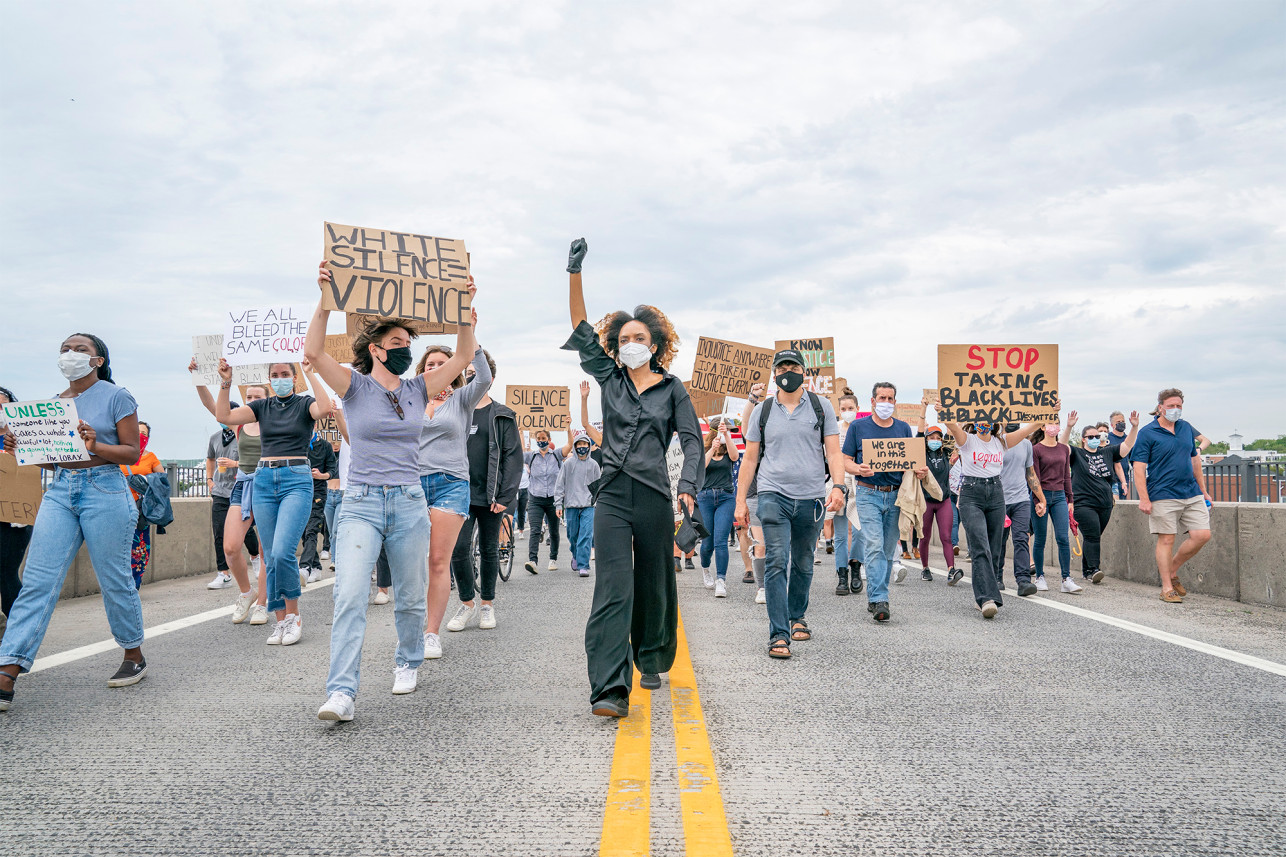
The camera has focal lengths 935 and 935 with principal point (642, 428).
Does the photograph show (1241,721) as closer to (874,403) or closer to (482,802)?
(482,802)

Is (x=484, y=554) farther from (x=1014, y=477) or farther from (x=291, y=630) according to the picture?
(x=1014, y=477)

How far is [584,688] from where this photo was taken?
17.1 ft

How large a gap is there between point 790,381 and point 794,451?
0.53 metres

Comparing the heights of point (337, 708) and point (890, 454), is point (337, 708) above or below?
below

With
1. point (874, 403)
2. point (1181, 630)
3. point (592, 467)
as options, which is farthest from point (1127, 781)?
point (592, 467)

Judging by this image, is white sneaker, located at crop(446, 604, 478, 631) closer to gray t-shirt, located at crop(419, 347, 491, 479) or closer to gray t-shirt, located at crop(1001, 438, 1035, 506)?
gray t-shirt, located at crop(419, 347, 491, 479)

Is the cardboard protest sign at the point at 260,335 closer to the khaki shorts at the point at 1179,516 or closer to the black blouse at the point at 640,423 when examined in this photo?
the black blouse at the point at 640,423

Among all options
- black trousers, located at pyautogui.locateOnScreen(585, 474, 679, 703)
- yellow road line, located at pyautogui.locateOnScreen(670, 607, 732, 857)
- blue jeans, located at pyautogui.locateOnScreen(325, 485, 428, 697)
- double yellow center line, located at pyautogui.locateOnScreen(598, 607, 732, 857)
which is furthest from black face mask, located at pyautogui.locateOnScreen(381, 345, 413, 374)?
yellow road line, located at pyautogui.locateOnScreen(670, 607, 732, 857)

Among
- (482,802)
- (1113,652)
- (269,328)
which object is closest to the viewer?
(482,802)

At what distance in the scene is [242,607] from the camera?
806 centimetres

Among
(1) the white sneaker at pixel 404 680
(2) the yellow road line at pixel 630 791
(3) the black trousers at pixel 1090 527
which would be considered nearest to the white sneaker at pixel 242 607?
(1) the white sneaker at pixel 404 680

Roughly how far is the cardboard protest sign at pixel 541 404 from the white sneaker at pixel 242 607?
7.62 meters

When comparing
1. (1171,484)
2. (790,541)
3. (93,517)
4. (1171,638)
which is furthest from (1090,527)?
(93,517)

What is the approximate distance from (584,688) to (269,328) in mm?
5464
